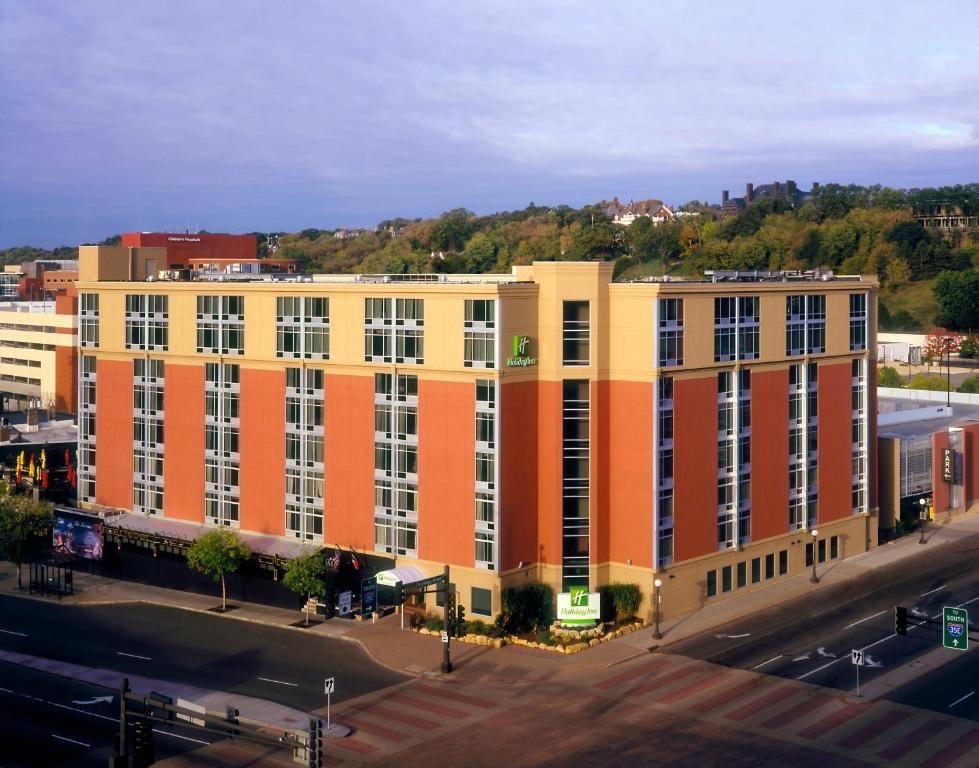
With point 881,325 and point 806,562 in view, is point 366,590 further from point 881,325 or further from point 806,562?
point 881,325

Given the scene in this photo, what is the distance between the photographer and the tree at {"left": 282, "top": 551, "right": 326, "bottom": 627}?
59062mm

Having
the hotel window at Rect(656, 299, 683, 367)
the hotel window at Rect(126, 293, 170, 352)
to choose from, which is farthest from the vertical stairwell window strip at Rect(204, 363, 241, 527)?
the hotel window at Rect(656, 299, 683, 367)

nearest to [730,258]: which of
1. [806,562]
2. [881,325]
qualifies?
[881,325]

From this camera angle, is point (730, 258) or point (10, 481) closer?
point (10, 481)

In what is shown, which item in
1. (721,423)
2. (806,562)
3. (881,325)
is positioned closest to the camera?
(721,423)

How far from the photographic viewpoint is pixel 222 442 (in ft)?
222

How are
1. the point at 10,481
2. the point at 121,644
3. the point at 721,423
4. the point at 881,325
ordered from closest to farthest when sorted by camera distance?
the point at 121,644 → the point at 721,423 → the point at 10,481 → the point at 881,325

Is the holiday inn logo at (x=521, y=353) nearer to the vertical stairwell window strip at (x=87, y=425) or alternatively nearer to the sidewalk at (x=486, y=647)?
the sidewalk at (x=486, y=647)

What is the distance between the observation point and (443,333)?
58.6 metres

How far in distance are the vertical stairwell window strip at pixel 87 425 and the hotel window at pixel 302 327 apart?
51.6ft

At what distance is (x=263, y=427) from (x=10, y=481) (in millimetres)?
26263

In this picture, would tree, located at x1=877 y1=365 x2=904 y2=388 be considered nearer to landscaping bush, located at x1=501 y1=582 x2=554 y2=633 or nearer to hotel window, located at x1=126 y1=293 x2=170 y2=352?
landscaping bush, located at x1=501 y1=582 x2=554 y2=633

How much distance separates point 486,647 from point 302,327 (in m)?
20.2

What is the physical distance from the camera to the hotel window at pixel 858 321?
7100 cm
